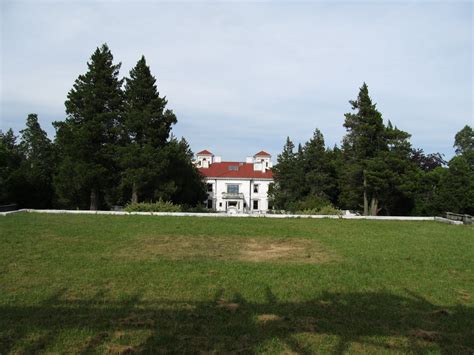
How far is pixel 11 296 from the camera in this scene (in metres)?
6.76

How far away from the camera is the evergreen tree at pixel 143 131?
28500 millimetres

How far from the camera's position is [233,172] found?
5962 centimetres

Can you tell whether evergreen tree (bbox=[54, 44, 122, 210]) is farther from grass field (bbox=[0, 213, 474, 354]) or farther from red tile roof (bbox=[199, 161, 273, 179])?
red tile roof (bbox=[199, 161, 273, 179])

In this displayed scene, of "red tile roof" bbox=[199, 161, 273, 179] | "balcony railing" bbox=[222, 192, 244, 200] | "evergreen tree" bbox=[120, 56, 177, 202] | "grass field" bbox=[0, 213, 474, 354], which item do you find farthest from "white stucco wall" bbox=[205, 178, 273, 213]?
"grass field" bbox=[0, 213, 474, 354]

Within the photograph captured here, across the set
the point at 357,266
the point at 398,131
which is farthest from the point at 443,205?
the point at 357,266

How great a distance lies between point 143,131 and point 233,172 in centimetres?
3076

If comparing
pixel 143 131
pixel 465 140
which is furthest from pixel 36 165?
pixel 465 140

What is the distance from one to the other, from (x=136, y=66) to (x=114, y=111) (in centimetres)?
367

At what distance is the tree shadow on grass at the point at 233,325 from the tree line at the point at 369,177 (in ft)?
83.3

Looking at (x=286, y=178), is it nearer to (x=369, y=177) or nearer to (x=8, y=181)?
(x=369, y=177)

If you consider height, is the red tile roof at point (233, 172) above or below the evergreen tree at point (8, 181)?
above

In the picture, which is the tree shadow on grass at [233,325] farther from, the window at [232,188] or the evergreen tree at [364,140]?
the window at [232,188]

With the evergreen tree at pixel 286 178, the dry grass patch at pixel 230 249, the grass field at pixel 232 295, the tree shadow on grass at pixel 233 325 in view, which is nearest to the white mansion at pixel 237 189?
the evergreen tree at pixel 286 178

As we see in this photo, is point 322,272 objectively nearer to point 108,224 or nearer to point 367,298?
point 367,298
